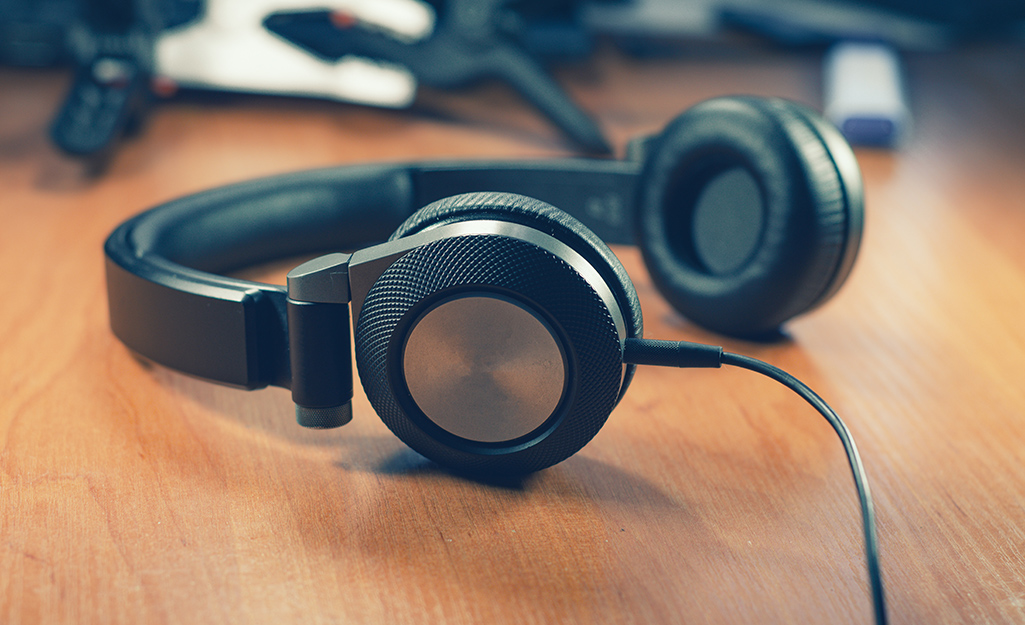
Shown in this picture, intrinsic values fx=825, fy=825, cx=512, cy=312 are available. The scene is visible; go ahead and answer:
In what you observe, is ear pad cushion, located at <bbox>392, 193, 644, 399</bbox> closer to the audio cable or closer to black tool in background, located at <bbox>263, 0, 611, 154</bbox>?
the audio cable

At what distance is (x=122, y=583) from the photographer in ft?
1.39

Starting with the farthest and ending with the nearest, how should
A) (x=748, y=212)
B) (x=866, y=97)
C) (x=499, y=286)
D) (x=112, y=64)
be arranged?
(x=866, y=97) → (x=112, y=64) → (x=748, y=212) → (x=499, y=286)

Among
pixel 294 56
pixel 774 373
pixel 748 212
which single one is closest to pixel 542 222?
pixel 774 373

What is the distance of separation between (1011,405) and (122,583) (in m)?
0.62

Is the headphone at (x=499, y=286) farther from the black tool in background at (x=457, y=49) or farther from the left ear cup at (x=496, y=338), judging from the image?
the black tool in background at (x=457, y=49)

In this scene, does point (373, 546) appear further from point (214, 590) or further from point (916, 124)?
point (916, 124)

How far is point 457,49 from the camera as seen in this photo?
1312 millimetres

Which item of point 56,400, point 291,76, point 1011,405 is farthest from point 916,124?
point 56,400

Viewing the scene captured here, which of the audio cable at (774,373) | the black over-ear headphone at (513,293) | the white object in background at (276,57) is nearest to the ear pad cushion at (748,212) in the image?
the black over-ear headphone at (513,293)

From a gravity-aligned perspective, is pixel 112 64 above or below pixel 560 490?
above

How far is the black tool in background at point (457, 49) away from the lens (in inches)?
50.4

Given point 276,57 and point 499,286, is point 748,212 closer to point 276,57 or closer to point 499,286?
point 499,286

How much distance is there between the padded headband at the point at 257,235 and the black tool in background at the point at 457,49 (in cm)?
46

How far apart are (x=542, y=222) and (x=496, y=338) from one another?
0.23 ft
